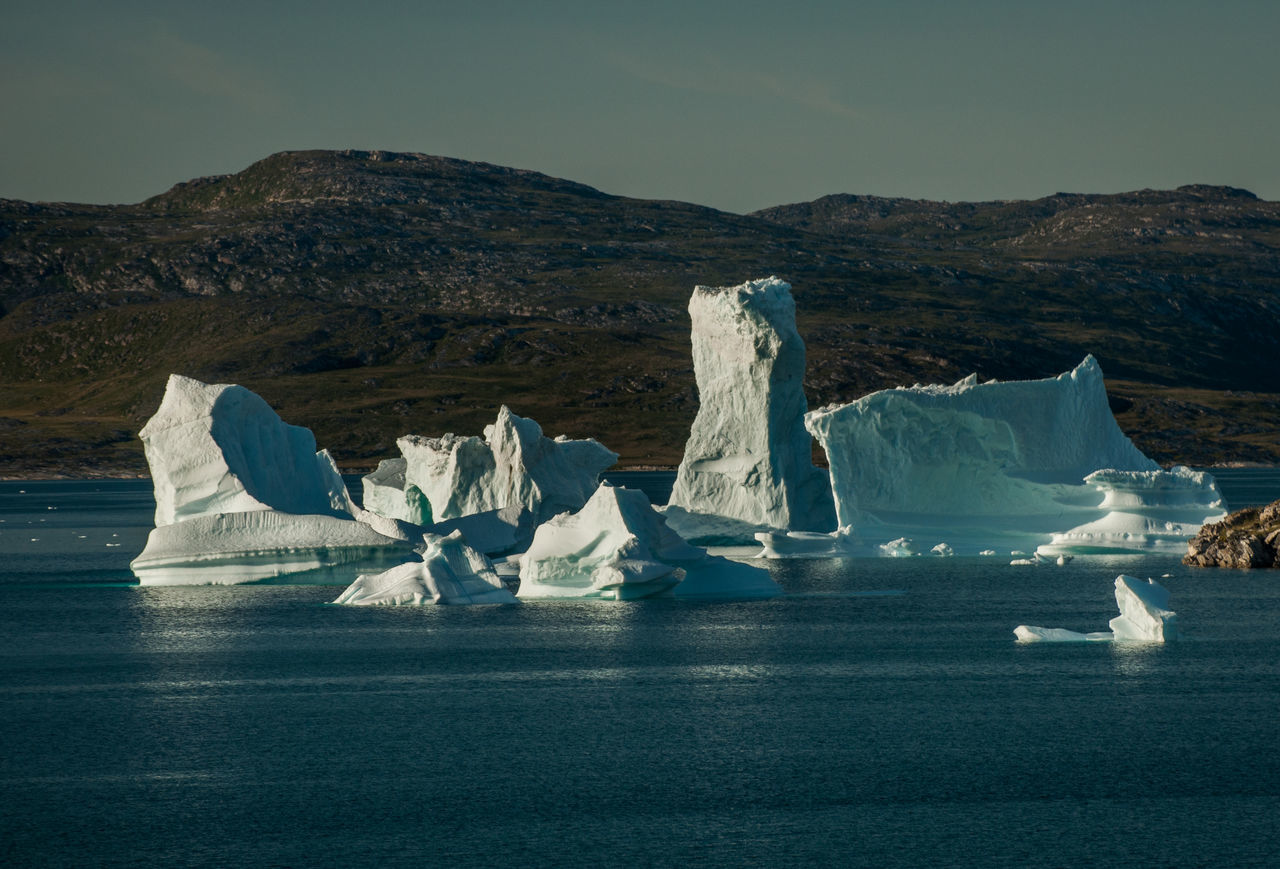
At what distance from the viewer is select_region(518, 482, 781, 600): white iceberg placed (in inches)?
1307

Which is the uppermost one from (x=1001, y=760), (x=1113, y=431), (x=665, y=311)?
(x=665, y=311)

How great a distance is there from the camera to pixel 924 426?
46.9 metres

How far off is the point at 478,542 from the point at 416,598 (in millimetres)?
11947

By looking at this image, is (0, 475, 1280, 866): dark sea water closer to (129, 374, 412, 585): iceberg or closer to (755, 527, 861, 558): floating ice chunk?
(129, 374, 412, 585): iceberg

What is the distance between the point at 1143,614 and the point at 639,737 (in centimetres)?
1207

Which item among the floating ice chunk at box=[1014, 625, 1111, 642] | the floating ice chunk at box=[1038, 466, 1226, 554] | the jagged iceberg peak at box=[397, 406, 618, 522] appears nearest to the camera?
the floating ice chunk at box=[1014, 625, 1111, 642]

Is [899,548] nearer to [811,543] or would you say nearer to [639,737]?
[811,543]

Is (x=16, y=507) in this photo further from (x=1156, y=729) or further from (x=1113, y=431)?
Answer: (x=1156, y=729)

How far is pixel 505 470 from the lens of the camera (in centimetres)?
5000

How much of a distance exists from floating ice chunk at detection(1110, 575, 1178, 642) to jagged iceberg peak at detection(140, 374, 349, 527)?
68.3 ft

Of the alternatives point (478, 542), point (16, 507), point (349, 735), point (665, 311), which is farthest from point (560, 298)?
point (349, 735)

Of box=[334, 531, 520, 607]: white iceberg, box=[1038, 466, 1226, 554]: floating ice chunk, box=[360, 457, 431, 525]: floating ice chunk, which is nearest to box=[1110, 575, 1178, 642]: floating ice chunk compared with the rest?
box=[334, 531, 520, 607]: white iceberg

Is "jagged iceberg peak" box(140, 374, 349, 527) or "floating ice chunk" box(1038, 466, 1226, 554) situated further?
"floating ice chunk" box(1038, 466, 1226, 554)

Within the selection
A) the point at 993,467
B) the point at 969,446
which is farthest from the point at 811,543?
the point at 993,467
